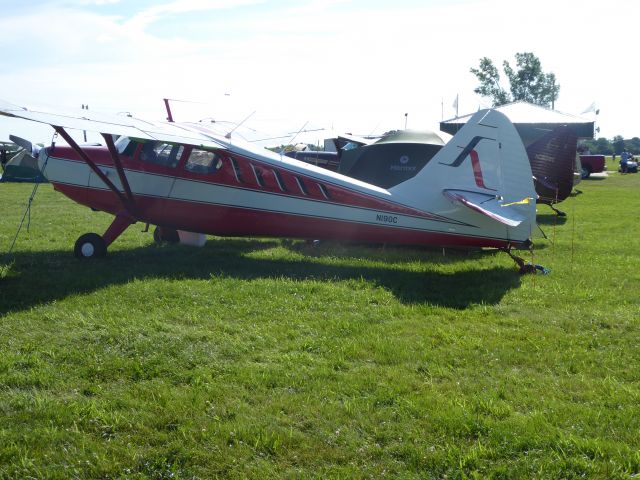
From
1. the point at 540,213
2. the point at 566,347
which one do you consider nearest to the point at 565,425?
the point at 566,347

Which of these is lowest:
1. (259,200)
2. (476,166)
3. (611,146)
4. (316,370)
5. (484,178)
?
(316,370)

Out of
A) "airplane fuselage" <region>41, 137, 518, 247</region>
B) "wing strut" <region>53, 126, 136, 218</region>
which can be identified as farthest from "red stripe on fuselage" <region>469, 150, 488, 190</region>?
"wing strut" <region>53, 126, 136, 218</region>

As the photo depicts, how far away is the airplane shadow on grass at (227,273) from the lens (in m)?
6.90

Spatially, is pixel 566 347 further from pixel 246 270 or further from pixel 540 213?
pixel 540 213

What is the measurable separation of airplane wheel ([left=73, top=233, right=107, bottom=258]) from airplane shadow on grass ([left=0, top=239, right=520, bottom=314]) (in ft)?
0.50

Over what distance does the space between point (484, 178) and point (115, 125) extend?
15.6ft

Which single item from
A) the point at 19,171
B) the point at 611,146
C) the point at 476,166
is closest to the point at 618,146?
the point at 611,146

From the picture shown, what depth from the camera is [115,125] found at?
8.06 m

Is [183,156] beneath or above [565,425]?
above

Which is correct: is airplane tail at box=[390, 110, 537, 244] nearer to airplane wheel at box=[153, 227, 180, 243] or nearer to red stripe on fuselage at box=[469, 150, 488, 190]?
red stripe on fuselage at box=[469, 150, 488, 190]

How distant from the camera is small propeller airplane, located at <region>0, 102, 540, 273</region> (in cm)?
820

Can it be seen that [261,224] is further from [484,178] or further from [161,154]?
[484,178]

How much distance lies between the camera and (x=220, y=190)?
8984 millimetres

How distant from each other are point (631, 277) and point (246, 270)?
194 inches
